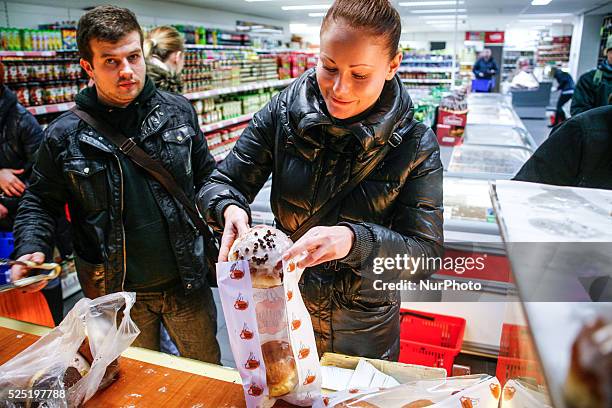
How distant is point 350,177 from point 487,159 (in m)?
3.29

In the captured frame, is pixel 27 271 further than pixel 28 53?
No

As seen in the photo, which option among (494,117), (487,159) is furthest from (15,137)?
(494,117)

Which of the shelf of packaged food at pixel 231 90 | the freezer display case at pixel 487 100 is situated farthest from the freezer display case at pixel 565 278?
the freezer display case at pixel 487 100

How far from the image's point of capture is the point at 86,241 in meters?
1.98

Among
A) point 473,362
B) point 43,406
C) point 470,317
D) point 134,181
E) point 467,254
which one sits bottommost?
point 473,362

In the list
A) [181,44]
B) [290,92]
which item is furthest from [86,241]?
[181,44]

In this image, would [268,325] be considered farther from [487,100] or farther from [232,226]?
[487,100]

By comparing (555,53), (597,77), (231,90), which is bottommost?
(231,90)

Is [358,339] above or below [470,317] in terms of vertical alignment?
above

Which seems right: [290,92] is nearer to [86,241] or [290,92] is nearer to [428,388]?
[428,388]

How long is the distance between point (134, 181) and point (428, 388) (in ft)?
4.52

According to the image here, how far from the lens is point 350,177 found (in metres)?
1.36

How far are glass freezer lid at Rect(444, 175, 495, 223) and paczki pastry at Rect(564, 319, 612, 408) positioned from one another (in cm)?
260

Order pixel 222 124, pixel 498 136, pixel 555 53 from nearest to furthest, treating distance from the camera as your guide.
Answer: pixel 498 136
pixel 222 124
pixel 555 53
